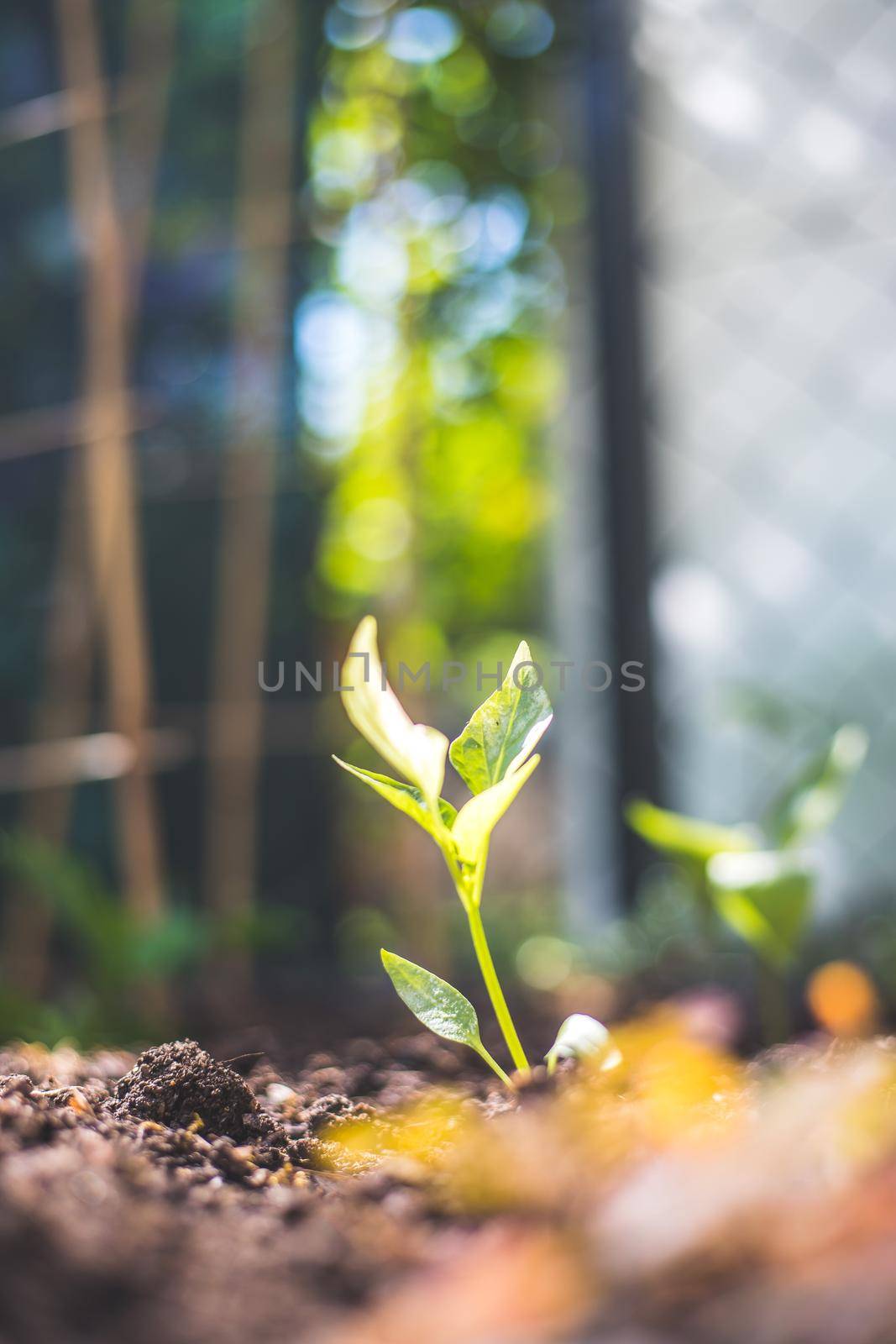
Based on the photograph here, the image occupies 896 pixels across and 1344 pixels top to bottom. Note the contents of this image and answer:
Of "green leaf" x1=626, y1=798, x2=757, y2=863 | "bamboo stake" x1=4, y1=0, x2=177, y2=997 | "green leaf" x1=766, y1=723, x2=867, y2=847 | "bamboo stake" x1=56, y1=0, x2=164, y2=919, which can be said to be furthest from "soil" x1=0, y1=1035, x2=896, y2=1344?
"bamboo stake" x1=4, y1=0, x2=177, y2=997

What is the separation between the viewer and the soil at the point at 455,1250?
10.9 inches

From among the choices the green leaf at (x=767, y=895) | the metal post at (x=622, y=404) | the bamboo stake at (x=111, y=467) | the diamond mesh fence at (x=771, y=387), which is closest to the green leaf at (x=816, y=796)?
the green leaf at (x=767, y=895)

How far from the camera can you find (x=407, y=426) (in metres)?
1.69

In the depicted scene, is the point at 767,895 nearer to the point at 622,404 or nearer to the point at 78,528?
the point at 622,404

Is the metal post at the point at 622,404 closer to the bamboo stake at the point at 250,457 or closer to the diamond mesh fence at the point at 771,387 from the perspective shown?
the diamond mesh fence at the point at 771,387

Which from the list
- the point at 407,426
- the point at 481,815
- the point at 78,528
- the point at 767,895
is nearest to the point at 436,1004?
the point at 481,815

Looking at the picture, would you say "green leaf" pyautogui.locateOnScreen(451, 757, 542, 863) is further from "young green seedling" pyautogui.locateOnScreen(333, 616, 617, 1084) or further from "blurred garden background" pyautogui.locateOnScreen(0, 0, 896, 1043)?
"blurred garden background" pyautogui.locateOnScreen(0, 0, 896, 1043)

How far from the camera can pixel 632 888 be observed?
5.92 feet

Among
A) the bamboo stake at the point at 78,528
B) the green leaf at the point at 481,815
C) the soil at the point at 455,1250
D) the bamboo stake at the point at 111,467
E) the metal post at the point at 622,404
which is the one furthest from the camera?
the metal post at the point at 622,404

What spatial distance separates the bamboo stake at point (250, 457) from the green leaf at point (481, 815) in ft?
4.17

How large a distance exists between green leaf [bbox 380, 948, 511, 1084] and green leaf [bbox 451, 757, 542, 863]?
0.23 ft

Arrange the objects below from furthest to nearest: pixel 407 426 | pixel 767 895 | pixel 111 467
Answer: pixel 407 426
pixel 111 467
pixel 767 895

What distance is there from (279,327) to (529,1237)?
1790 mm

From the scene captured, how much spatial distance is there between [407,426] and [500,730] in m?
1.23
